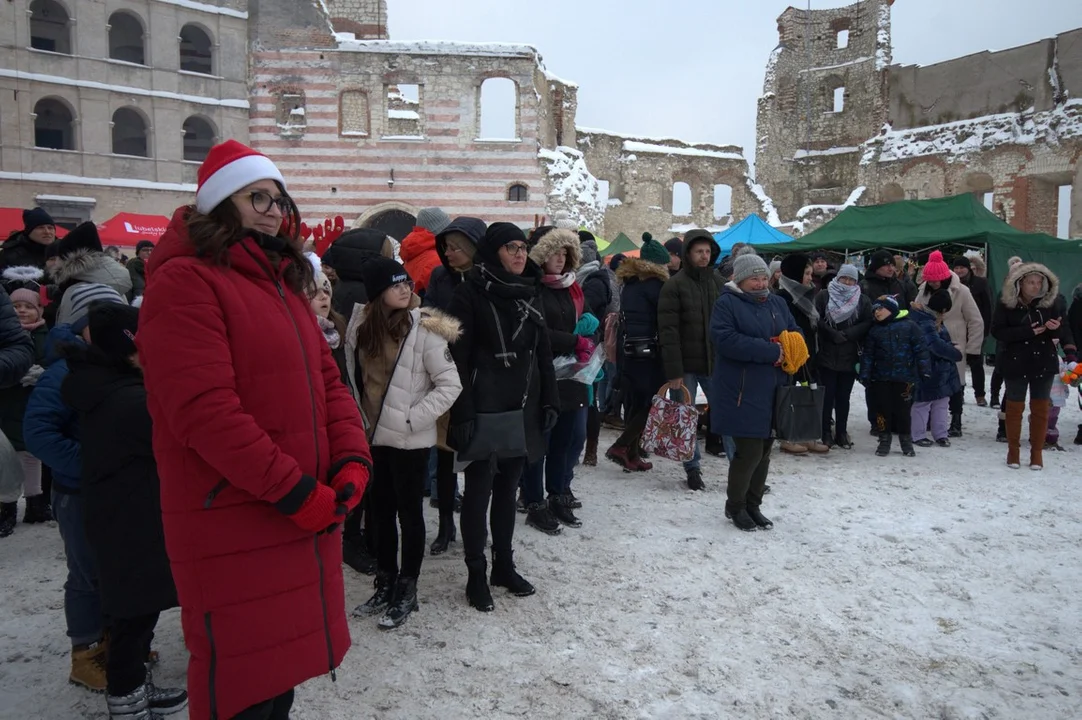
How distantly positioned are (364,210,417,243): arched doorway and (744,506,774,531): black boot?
60.5ft

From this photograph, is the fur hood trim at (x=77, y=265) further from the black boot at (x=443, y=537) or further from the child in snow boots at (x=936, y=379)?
the child in snow boots at (x=936, y=379)

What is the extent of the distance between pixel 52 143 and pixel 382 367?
25.6m

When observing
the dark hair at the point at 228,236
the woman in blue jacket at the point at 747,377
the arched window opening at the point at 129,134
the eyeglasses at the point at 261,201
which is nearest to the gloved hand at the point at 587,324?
the woman in blue jacket at the point at 747,377

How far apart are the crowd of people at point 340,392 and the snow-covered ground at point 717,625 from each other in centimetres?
25

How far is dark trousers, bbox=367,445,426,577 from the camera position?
345 centimetres

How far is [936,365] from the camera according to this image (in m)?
7.47

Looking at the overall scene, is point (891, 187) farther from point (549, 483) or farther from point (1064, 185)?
point (549, 483)

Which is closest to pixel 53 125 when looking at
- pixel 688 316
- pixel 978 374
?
pixel 688 316

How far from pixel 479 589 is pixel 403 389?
1114mm

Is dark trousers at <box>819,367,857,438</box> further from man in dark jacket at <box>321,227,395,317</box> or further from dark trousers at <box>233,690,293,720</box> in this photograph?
dark trousers at <box>233,690,293,720</box>

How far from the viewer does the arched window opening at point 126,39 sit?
2197cm

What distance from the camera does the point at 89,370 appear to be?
2.54 metres

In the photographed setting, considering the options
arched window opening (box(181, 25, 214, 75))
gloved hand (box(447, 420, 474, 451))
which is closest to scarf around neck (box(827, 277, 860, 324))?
gloved hand (box(447, 420, 474, 451))

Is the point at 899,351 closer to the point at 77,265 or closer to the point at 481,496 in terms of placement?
the point at 481,496
